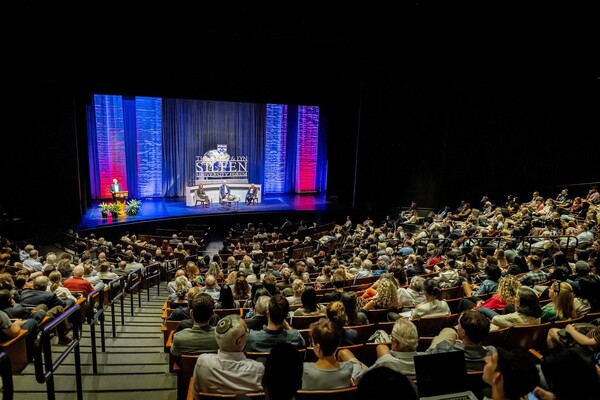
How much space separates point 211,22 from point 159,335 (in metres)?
11.8

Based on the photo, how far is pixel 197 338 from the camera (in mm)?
3523

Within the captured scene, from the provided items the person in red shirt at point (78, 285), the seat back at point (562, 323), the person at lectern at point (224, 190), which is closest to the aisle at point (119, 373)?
the person in red shirt at point (78, 285)

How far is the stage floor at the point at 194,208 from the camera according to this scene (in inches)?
588

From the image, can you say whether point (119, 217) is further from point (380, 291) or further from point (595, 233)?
point (595, 233)

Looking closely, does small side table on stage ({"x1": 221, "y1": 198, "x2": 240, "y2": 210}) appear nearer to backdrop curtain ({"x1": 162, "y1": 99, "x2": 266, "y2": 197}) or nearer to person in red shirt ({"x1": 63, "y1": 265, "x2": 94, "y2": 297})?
backdrop curtain ({"x1": 162, "y1": 99, "x2": 266, "y2": 197})

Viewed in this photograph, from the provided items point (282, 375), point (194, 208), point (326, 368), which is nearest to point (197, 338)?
point (326, 368)

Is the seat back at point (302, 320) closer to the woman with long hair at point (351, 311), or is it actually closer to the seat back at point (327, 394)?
the woman with long hair at point (351, 311)

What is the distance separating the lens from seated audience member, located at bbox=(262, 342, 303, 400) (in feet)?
7.04

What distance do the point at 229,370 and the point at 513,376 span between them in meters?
1.71

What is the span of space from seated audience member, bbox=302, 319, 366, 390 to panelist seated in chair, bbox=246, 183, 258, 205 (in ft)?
52.0

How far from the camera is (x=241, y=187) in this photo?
63.4 feet

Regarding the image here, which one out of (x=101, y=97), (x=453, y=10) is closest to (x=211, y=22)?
(x=101, y=97)

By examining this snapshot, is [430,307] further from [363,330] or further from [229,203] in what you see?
[229,203]

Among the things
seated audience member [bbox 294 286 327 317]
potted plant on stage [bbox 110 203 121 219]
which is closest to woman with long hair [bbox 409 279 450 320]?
seated audience member [bbox 294 286 327 317]
